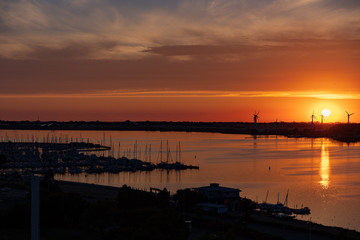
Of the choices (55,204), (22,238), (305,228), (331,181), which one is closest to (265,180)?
(331,181)

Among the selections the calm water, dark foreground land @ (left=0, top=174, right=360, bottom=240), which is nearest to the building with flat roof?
dark foreground land @ (left=0, top=174, right=360, bottom=240)

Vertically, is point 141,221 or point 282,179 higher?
point 141,221

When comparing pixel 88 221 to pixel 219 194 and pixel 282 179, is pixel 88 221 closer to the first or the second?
pixel 219 194

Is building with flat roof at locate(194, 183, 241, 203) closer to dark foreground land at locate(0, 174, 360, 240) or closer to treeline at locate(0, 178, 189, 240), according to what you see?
dark foreground land at locate(0, 174, 360, 240)

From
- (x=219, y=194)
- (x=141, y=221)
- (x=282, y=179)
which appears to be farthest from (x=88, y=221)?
(x=282, y=179)

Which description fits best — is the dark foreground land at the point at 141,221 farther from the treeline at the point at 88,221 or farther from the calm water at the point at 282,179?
the calm water at the point at 282,179

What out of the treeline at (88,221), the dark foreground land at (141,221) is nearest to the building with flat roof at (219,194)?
the dark foreground land at (141,221)

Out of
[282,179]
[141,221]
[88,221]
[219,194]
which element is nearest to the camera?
[141,221]

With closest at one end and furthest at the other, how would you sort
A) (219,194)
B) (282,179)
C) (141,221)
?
(141,221) < (219,194) < (282,179)
